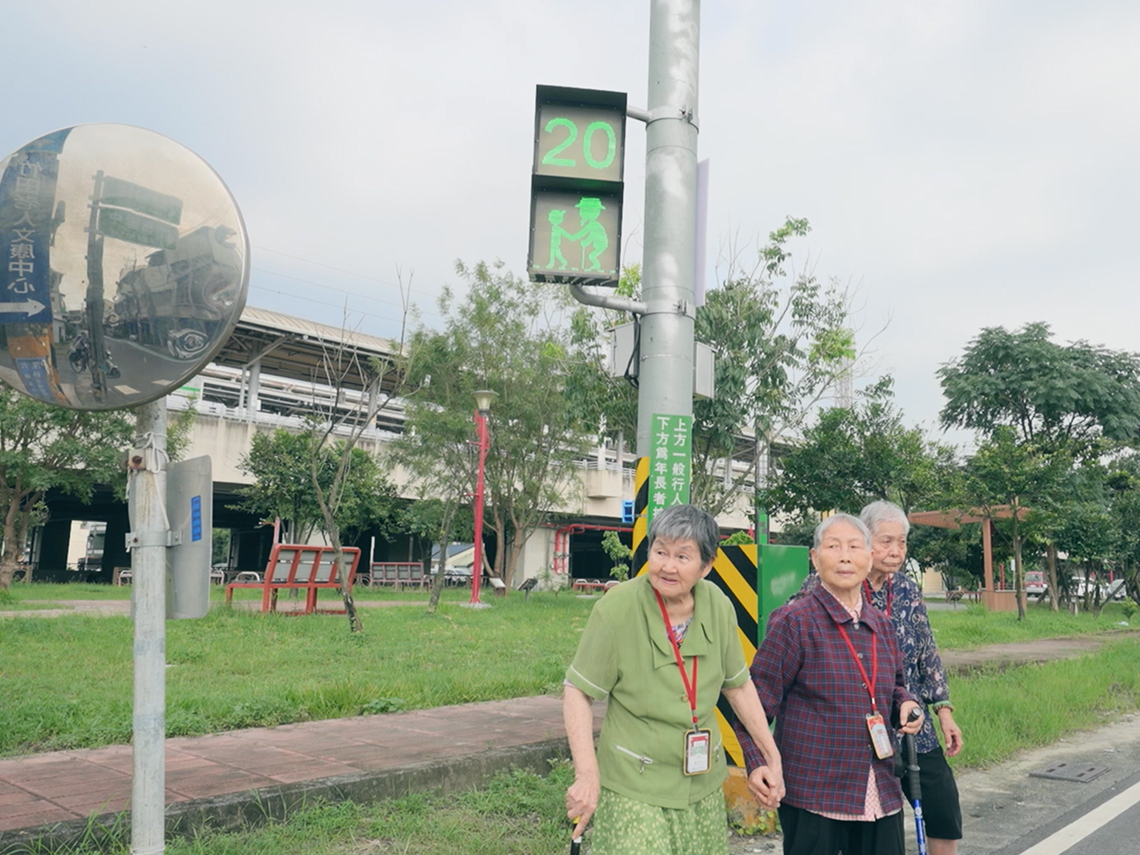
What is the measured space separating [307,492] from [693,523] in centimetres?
2697

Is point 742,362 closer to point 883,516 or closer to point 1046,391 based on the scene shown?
point 883,516

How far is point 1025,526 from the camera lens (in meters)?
20.7

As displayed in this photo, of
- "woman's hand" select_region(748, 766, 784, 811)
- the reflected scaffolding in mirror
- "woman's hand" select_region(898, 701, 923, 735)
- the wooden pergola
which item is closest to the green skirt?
"woman's hand" select_region(748, 766, 784, 811)

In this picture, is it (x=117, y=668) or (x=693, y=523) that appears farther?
(x=117, y=668)

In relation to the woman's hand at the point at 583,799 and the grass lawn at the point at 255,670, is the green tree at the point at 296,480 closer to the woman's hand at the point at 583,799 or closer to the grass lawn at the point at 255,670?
the grass lawn at the point at 255,670

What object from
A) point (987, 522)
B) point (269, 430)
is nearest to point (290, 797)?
point (987, 522)

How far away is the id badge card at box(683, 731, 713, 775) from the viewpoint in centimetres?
256

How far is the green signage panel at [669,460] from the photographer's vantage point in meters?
4.91

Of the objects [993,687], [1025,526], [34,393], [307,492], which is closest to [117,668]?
[34,393]

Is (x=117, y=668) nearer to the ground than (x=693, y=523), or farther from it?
nearer to the ground

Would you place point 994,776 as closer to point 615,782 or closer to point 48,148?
A: point 615,782

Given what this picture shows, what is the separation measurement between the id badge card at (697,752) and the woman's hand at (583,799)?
255 mm

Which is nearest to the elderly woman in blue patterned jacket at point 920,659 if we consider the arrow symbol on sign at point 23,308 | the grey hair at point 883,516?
the grey hair at point 883,516

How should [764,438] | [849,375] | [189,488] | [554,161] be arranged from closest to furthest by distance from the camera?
[189,488], [554,161], [764,438], [849,375]
